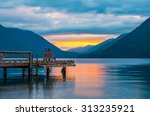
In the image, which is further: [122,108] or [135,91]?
[135,91]

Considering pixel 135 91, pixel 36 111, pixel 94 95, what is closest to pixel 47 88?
pixel 94 95

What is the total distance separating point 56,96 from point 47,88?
29.7ft

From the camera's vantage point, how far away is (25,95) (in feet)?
163

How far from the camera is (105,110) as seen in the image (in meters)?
29.1

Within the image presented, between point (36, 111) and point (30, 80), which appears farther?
point (30, 80)

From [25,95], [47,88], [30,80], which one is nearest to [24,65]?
[30,80]

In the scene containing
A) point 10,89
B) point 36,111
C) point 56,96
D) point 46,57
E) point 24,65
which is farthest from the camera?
point 46,57

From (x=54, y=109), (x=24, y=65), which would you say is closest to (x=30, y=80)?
(x=24, y=65)

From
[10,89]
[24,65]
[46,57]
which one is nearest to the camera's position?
[10,89]

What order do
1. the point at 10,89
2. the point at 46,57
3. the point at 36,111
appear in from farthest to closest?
the point at 46,57 → the point at 10,89 → the point at 36,111

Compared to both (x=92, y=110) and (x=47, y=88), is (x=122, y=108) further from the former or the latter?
(x=47, y=88)

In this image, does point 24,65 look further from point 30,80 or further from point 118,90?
point 118,90

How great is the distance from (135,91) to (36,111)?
95.4ft

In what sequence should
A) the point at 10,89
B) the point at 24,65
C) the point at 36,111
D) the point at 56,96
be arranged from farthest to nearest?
the point at 24,65 → the point at 10,89 → the point at 56,96 → the point at 36,111
